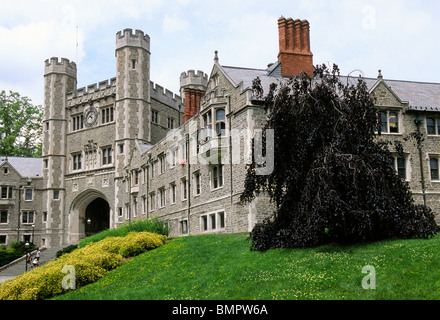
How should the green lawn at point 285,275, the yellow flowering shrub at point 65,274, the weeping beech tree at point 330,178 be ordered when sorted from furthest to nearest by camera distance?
the yellow flowering shrub at point 65,274 < the weeping beech tree at point 330,178 < the green lawn at point 285,275

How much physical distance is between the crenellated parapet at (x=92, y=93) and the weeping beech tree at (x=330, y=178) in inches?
1555

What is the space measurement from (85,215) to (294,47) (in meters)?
36.5

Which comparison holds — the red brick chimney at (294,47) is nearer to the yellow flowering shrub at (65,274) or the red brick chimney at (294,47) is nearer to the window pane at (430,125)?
the window pane at (430,125)

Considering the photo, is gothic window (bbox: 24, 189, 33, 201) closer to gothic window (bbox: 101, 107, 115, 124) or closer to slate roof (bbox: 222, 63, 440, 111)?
gothic window (bbox: 101, 107, 115, 124)

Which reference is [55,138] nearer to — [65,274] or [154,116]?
[154,116]

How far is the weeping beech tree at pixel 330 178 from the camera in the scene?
48.5 feet

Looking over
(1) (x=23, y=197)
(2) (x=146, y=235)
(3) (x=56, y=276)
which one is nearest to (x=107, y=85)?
(1) (x=23, y=197)

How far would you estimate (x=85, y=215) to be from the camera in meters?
58.1

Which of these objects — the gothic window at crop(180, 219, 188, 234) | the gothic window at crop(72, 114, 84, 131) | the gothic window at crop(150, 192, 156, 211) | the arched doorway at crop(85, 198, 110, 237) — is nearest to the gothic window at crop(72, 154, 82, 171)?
the gothic window at crop(72, 114, 84, 131)

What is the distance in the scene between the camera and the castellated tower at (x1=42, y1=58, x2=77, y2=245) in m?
56.8

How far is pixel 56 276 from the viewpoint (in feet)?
57.1

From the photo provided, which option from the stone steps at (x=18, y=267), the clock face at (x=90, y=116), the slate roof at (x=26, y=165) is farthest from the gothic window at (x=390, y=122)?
the slate roof at (x=26, y=165)

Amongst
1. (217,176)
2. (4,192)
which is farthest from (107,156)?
(217,176)

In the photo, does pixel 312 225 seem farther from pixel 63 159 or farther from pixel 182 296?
pixel 63 159
